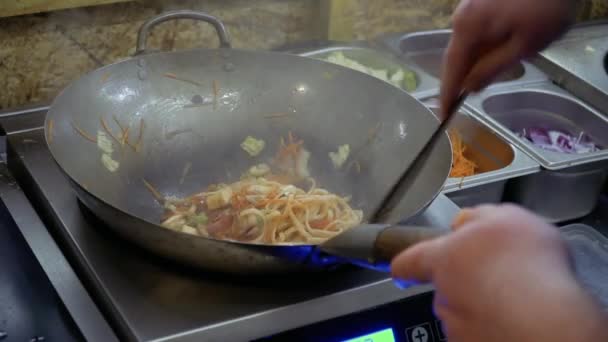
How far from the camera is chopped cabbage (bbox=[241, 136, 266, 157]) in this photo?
1.46m

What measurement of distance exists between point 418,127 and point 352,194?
182mm

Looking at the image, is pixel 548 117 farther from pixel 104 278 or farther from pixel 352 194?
pixel 104 278

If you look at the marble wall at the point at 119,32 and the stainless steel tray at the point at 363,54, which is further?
the stainless steel tray at the point at 363,54

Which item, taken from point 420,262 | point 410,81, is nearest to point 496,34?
point 420,262

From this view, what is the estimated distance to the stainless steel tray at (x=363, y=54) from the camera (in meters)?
1.95

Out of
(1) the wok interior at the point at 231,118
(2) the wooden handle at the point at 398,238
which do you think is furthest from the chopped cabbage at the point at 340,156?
(2) the wooden handle at the point at 398,238

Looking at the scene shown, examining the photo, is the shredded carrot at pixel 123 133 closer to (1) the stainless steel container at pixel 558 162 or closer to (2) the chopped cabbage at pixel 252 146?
(2) the chopped cabbage at pixel 252 146

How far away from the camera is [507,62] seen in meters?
0.97

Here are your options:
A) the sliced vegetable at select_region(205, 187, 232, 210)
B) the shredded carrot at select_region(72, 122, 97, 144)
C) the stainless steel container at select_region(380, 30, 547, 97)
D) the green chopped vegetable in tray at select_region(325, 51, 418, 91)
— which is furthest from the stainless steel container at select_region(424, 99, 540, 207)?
the shredded carrot at select_region(72, 122, 97, 144)

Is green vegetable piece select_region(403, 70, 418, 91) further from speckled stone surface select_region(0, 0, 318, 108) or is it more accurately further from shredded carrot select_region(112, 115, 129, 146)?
shredded carrot select_region(112, 115, 129, 146)

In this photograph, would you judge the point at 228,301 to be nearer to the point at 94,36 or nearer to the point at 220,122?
the point at 220,122

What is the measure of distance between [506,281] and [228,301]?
1.61ft

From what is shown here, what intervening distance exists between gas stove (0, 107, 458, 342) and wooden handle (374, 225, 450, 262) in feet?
0.74

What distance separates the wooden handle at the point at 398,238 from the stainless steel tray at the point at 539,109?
1.00 meters
